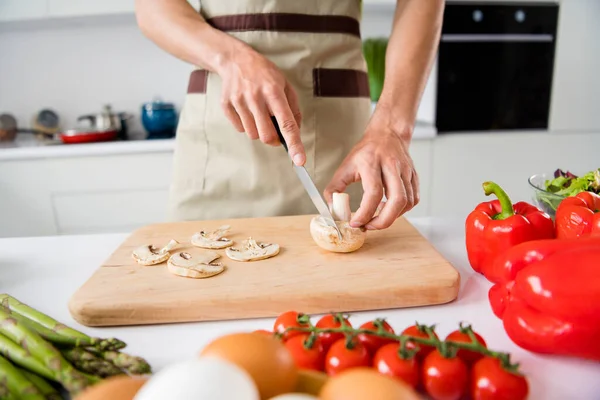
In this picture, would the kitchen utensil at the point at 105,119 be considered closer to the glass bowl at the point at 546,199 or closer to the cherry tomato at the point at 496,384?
the glass bowl at the point at 546,199

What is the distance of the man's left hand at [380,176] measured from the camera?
818 mm

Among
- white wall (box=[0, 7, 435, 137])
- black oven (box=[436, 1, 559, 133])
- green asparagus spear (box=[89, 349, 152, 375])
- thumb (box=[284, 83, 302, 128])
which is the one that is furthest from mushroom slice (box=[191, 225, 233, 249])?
white wall (box=[0, 7, 435, 137])

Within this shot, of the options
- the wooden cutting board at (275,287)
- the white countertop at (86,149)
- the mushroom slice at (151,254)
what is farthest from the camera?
the white countertop at (86,149)

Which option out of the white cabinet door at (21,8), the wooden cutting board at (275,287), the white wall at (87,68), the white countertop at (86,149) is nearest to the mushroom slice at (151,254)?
the wooden cutting board at (275,287)

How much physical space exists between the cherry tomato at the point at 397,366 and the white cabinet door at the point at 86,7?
7.10ft

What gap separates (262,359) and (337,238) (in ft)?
1.48

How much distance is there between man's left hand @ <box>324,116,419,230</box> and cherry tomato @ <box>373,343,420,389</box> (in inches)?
15.5

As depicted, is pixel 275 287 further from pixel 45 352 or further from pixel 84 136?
pixel 84 136

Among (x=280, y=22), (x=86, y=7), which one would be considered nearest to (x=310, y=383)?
(x=280, y=22)

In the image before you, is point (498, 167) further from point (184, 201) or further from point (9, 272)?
point (9, 272)

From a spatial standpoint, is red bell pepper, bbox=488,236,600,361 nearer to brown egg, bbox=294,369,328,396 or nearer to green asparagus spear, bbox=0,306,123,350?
brown egg, bbox=294,369,328,396

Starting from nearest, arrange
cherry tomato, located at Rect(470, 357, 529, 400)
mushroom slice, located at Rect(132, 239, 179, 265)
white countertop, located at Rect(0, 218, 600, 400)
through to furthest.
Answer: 1. cherry tomato, located at Rect(470, 357, 529, 400)
2. white countertop, located at Rect(0, 218, 600, 400)
3. mushroom slice, located at Rect(132, 239, 179, 265)

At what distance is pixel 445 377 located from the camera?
0.42 meters

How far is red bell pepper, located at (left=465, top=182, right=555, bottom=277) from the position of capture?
28.5 inches
